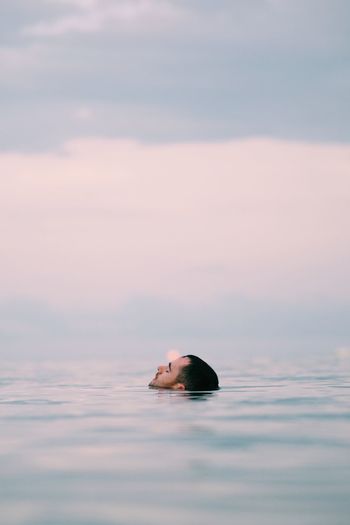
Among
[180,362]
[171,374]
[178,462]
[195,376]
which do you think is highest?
[180,362]

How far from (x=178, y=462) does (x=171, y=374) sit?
16.3 metres

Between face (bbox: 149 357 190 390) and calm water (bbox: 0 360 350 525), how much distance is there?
4.75 m

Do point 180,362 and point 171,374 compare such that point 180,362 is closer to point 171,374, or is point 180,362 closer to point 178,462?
point 171,374

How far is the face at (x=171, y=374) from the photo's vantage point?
2806 cm

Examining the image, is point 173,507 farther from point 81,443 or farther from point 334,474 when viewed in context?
point 81,443

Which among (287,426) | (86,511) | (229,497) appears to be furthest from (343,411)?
(86,511)

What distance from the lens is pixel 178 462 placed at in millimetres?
12188

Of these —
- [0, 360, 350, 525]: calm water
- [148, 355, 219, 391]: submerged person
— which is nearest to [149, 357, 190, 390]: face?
[148, 355, 219, 391]: submerged person

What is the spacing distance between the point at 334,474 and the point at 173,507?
2.89m

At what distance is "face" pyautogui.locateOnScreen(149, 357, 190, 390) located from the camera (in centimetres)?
2806

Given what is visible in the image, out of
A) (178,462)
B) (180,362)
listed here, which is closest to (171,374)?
(180,362)

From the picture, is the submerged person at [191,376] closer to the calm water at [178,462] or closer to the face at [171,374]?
the face at [171,374]

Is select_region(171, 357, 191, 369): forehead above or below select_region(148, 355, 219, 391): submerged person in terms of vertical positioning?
above

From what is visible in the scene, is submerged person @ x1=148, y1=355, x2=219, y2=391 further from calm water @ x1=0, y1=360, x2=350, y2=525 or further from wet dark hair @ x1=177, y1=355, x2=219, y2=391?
calm water @ x1=0, y1=360, x2=350, y2=525
